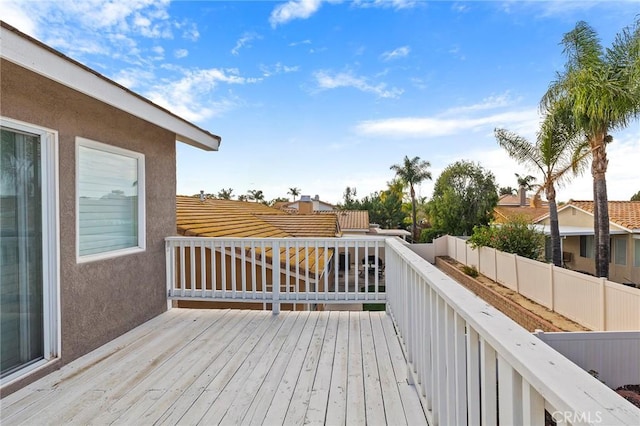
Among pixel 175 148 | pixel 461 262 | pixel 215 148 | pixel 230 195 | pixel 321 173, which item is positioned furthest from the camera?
pixel 230 195

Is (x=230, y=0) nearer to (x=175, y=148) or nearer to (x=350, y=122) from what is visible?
(x=175, y=148)

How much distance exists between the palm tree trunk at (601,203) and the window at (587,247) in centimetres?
651

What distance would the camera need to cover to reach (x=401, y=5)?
7309 mm

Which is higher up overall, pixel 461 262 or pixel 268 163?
pixel 268 163

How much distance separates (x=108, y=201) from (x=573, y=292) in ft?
29.0

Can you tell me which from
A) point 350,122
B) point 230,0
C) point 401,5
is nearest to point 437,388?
point 230,0

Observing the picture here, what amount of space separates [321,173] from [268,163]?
23.7ft

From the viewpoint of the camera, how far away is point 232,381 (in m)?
2.49

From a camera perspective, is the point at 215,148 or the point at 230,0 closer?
the point at 215,148

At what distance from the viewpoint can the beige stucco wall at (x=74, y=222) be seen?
2.51 meters

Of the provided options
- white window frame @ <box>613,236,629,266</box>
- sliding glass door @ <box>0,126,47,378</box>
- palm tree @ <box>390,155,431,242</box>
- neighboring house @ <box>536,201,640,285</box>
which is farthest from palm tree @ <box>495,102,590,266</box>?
palm tree @ <box>390,155,431,242</box>

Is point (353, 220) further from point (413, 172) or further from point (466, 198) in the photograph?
point (413, 172)

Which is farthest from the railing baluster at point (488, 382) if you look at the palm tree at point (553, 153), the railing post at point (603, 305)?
the palm tree at point (553, 153)

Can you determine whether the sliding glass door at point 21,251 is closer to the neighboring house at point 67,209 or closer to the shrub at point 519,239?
the neighboring house at point 67,209
